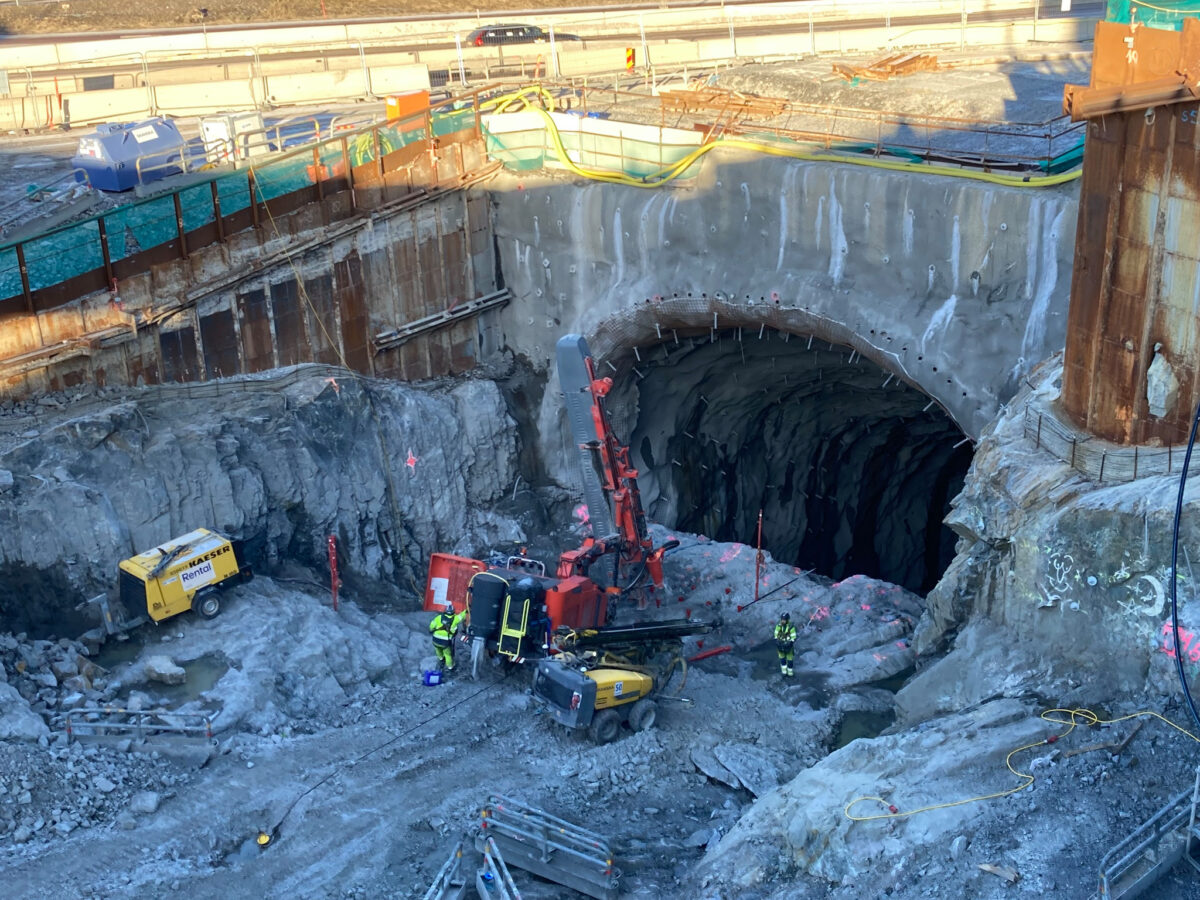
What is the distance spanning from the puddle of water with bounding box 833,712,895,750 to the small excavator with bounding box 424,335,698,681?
315cm

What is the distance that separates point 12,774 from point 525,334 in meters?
14.5

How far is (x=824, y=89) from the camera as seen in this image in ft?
98.4

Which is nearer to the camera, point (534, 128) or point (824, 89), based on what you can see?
point (534, 128)

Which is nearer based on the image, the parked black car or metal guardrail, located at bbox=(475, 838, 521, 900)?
metal guardrail, located at bbox=(475, 838, 521, 900)

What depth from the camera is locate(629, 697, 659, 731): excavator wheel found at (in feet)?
62.8

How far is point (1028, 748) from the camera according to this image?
567 inches

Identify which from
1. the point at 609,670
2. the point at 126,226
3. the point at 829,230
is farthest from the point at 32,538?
the point at 829,230

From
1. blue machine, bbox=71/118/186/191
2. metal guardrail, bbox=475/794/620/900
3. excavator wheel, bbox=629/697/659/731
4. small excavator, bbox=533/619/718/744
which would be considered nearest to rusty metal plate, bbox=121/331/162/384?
blue machine, bbox=71/118/186/191

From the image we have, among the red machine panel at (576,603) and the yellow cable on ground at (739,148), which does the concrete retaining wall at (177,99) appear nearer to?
the yellow cable on ground at (739,148)

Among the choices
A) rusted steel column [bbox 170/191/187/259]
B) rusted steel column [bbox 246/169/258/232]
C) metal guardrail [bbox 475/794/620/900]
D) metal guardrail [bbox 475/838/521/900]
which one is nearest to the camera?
metal guardrail [bbox 475/838/521/900]

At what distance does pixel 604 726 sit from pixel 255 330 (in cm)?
1072

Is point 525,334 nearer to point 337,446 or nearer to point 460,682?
point 337,446

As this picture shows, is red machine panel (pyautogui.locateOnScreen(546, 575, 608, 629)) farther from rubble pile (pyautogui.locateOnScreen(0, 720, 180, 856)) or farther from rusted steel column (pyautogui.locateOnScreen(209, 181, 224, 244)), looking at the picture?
rusted steel column (pyautogui.locateOnScreen(209, 181, 224, 244))

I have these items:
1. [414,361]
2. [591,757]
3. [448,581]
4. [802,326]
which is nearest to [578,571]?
[448,581]
